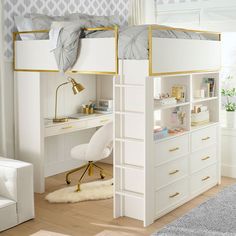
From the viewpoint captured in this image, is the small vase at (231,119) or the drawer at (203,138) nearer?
the drawer at (203,138)

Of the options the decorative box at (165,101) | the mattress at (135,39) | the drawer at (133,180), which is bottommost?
the drawer at (133,180)

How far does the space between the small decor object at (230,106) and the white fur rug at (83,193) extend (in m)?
1.67

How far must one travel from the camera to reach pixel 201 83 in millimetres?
5441

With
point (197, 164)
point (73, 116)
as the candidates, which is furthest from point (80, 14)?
point (197, 164)

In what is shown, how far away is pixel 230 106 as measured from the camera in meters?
5.71

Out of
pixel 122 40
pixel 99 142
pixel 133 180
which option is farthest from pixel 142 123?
pixel 99 142

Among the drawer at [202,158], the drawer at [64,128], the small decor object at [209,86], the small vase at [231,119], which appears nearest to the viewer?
the drawer at [202,158]

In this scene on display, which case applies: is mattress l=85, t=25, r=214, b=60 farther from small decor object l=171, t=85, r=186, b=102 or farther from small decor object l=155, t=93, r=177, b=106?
small decor object l=171, t=85, r=186, b=102

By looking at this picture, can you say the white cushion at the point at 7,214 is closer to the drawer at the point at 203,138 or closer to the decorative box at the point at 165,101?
the decorative box at the point at 165,101

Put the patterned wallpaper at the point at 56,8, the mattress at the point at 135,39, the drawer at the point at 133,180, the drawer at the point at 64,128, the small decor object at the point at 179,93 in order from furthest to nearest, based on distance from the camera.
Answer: the drawer at the point at 64,128 < the patterned wallpaper at the point at 56,8 < the small decor object at the point at 179,93 < the drawer at the point at 133,180 < the mattress at the point at 135,39

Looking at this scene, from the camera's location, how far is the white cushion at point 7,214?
4020 mm

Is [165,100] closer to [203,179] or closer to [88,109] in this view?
[203,179]

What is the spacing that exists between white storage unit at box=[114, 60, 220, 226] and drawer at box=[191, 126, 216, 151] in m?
0.02

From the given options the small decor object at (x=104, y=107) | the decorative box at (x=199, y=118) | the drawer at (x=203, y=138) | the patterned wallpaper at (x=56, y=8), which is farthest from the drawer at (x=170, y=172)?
the patterned wallpaper at (x=56, y=8)
